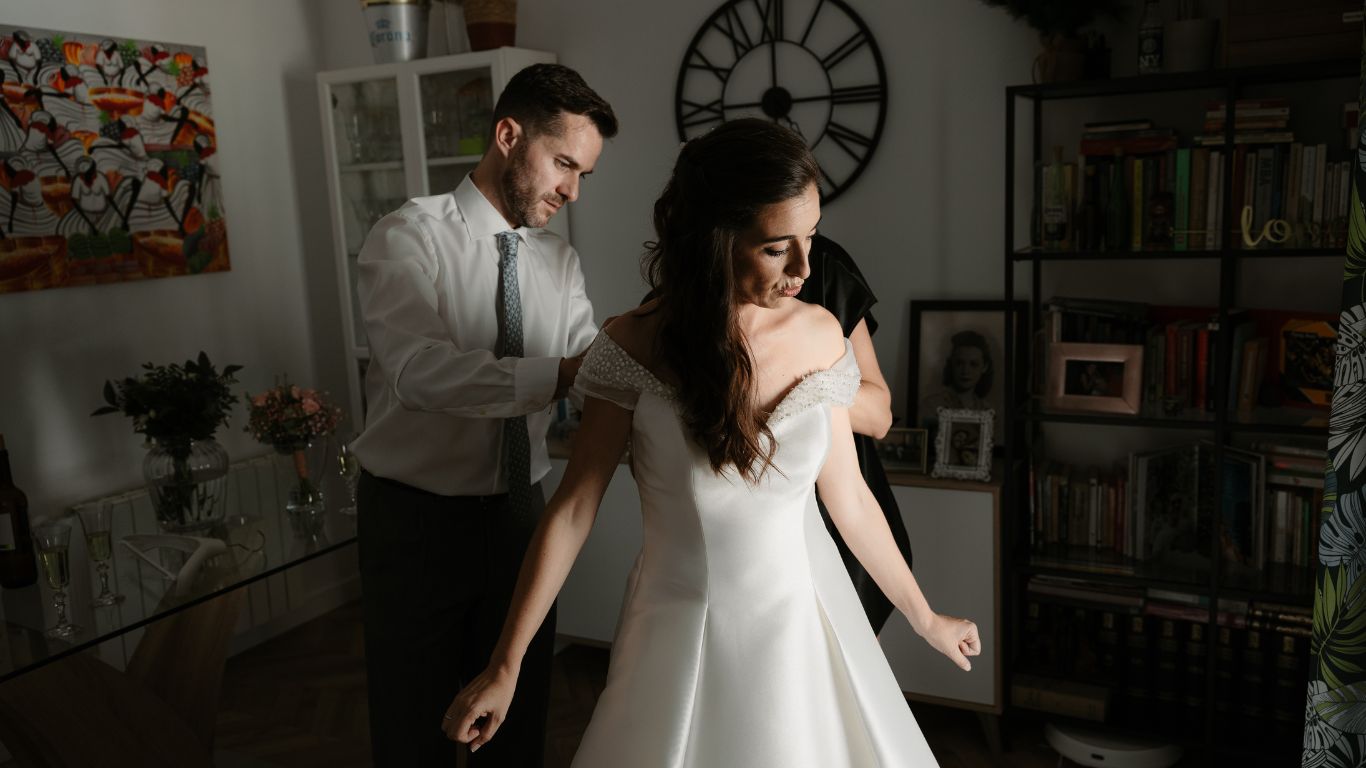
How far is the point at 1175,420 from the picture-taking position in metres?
2.73

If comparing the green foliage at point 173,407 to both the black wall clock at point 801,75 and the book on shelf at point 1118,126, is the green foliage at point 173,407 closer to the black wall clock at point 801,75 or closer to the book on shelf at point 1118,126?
the black wall clock at point 801,75

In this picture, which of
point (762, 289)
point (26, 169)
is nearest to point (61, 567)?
point (26, 169)

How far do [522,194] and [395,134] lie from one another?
1.89 meters

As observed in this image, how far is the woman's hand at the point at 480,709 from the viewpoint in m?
1.55

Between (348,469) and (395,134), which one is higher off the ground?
(395,134)

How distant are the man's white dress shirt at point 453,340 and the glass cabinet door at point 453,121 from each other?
142 centimetres

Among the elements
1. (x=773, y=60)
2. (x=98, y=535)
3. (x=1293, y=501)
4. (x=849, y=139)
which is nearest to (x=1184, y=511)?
(x=1293, y=501)

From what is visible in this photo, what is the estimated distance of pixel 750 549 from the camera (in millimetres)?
1691

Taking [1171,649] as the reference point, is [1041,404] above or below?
above

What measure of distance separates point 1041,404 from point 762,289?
162 centimetres

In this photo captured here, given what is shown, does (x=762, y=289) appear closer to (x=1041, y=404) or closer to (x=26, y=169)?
(x=1041, y=404)

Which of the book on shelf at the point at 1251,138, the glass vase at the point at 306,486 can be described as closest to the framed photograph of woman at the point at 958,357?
the book on shelf at the point at 1251,138

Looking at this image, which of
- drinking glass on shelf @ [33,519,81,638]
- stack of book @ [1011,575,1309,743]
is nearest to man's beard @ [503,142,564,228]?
drinking glass on shelf @ [33,519,81,638]

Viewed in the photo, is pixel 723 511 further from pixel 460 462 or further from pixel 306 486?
pixel 306 486
